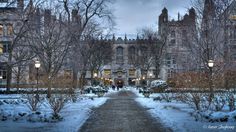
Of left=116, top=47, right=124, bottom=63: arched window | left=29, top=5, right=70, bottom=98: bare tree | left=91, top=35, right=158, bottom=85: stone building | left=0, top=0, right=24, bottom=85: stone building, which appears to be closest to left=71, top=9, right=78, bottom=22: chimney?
left=0, top=0, right=24, bottom=85: stone building

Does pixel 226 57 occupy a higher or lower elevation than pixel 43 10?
lower

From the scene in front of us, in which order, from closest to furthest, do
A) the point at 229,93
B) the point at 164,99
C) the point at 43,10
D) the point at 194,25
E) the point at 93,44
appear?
the point at 229,93, the point at 164,99, the point at 43,10, the point at 194,25, the point at 93,44

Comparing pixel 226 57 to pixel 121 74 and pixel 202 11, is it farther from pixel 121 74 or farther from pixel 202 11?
pixel 121 74

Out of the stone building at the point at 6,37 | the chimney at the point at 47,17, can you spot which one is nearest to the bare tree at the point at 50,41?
the chimney at the point at 47,17

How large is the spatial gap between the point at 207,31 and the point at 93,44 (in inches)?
939

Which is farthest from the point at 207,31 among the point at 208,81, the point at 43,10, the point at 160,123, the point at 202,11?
the point at 160,123

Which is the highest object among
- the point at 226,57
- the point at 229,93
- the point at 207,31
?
the point at 207,31

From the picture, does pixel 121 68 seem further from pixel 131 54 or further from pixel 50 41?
pixel 50 41

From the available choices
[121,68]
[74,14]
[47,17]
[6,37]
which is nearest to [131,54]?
[121,68]

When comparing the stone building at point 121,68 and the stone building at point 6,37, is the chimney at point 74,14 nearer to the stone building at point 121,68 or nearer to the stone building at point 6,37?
the stone building at point 6,37

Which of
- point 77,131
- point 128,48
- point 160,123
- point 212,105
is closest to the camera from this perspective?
point 77,131

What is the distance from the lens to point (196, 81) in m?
21.8

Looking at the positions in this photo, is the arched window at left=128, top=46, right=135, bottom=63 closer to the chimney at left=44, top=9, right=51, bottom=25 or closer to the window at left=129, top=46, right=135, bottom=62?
the window at left=129, top=46, right=135, bottom=62

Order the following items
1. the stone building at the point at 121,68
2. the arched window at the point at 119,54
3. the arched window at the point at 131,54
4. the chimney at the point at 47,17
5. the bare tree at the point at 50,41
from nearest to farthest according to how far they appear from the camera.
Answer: the bare tree at the point at 50,41, the chimney at the point at 47,17, the arched window at the point at 131,54, the stone building at the point at 121,68, the arched window at the point at 119,54
